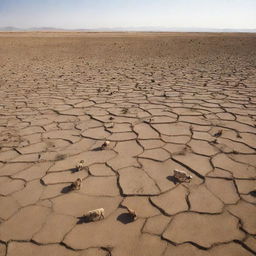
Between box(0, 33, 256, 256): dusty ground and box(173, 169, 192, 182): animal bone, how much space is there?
0.04m

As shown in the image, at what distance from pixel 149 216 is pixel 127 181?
0.35m

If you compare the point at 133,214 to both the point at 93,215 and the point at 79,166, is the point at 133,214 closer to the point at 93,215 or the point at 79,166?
the point at 93,215

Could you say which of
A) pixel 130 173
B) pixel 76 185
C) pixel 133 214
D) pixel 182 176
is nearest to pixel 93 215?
pixel 133 214

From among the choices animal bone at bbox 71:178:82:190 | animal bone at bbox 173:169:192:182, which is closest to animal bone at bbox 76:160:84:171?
animal bone at bbox 71:178:82:190

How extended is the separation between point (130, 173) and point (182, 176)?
12.6 inches

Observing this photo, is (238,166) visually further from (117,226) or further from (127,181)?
(117,226)

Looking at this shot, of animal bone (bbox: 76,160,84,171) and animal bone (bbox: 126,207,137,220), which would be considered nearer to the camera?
animal bone (bbox: 126,207,137,220)

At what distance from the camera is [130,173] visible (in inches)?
69.6

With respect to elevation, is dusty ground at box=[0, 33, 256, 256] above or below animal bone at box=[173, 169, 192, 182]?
below

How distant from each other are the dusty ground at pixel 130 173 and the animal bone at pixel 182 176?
4 cm

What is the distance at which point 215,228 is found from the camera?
4.23ft

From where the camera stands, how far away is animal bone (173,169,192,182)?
1.66m

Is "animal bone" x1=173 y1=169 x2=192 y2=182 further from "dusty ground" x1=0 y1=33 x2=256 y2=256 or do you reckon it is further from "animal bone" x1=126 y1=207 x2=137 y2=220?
"animal bone" x1=126 y1=207 x2=137 y2=220

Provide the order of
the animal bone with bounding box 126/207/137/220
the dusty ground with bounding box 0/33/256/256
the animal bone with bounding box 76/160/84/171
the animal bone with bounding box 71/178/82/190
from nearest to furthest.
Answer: the dusty ground with bounding box 0/33/256/256 → the animal bone with bounding box 126/207/137/220 → the animal bone with bounding box 71/178/82/190 → the animal bone with bounding box 76/160/84/171
